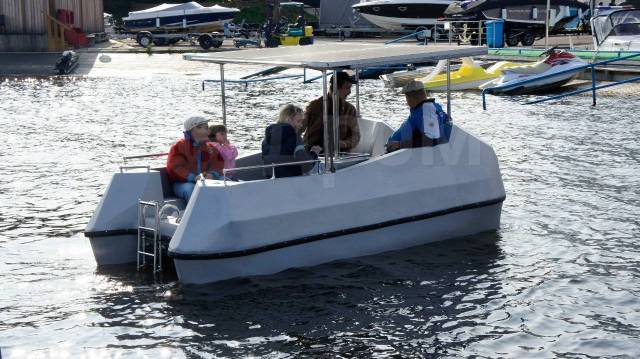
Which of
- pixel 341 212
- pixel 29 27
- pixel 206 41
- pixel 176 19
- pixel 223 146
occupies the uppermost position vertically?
pixel 176 19

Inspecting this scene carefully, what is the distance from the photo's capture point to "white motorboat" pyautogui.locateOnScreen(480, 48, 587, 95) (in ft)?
99.7

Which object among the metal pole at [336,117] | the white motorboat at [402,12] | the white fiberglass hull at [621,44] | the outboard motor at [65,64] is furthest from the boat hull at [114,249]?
the white motorboat at [402,12]

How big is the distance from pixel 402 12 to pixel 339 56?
1896 inches

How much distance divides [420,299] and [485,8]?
38898mm

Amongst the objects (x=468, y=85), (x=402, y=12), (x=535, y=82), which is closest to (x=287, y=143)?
(x=535, y=82)

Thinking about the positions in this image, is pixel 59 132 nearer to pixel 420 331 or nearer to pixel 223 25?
pixel 420 331

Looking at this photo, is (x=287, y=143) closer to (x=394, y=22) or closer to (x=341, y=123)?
(x=341, y=123)

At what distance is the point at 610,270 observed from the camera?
1087 cm

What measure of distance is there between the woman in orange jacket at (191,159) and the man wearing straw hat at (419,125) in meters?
2.11

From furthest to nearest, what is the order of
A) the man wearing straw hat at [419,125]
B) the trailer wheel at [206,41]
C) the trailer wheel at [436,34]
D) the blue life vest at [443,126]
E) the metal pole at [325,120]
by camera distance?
the trailer wheel at [206,41]
the trailer wheel at [436,34]
the blue life vest at [443,126]
the man wearing straw hat at [419,125]
the metal pole at [325,120]

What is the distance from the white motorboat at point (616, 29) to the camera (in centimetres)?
3400

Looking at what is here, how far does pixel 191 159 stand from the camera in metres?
11.1

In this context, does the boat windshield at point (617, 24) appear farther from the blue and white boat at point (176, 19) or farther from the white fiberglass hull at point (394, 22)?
the blue and white boat at point (176, 19)

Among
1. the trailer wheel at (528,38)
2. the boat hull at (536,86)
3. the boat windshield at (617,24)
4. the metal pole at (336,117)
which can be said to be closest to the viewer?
the metal pole at (336,117)
